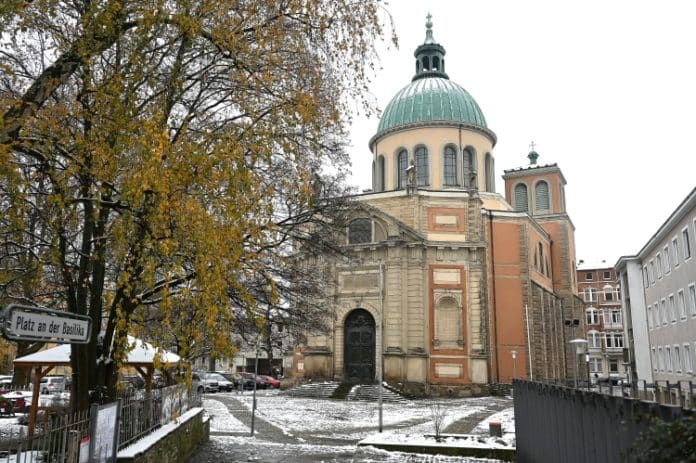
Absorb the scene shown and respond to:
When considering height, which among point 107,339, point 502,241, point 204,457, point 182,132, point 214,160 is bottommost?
point 204,457

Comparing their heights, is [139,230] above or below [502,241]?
below

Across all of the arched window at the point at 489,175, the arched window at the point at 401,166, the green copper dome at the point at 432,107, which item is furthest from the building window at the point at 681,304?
the green copper dome at the point at 432,107

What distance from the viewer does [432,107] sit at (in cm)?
4738

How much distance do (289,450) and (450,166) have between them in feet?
109

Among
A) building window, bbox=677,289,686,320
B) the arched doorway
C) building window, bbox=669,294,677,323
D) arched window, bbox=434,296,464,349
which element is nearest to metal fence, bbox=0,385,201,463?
the arched doorway

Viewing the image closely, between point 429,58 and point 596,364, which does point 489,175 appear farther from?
point 596,364

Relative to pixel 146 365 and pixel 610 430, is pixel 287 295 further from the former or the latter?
pixel 610 430

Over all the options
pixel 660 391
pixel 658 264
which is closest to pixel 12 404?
pixel 660 391

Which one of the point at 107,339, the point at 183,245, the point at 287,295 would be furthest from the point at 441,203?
the point at 183,245

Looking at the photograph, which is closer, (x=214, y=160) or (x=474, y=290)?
(x=214, y=160)

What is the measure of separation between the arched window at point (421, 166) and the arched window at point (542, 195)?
1488cm

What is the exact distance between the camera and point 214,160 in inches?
275

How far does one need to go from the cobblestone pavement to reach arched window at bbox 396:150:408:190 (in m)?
27.3

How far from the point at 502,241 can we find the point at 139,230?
38615 millimetres
